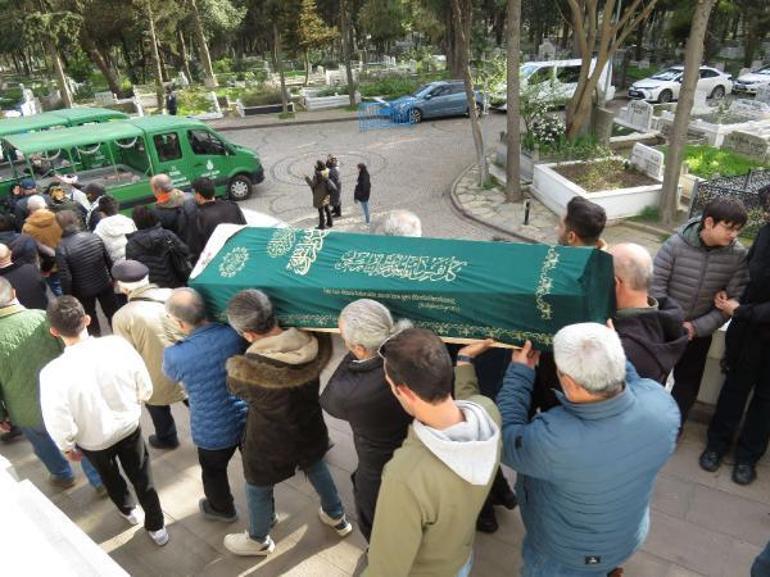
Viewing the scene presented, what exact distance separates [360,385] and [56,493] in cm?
309

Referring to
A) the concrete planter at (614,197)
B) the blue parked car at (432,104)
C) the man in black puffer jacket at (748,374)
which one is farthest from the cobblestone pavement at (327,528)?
the blue parked car at (432,104)

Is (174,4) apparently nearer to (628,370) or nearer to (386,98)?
(386,98)

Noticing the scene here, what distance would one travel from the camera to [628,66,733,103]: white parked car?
20.7m

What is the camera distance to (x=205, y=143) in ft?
40.3

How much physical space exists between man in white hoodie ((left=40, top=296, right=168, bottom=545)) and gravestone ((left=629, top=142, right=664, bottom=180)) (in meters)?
10.8

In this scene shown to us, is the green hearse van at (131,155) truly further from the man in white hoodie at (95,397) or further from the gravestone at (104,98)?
the gravestone at (104,98)

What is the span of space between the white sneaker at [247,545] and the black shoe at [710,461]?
300cm

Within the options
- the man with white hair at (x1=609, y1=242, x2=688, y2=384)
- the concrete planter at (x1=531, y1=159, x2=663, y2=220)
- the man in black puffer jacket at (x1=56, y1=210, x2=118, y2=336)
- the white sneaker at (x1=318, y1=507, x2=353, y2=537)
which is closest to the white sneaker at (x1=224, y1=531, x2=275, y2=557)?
the white sneaker at (x1=318, y1=507, x2=353, y2=537)

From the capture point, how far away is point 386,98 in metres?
24.4

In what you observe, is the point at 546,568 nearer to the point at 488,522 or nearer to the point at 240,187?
the point at 488,522

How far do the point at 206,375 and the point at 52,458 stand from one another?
6.16 ft

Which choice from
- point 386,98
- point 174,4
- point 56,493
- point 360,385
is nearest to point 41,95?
point 174,4

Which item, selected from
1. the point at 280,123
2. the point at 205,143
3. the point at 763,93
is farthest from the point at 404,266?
the point at 763,93

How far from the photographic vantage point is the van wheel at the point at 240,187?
12898 millimetres
